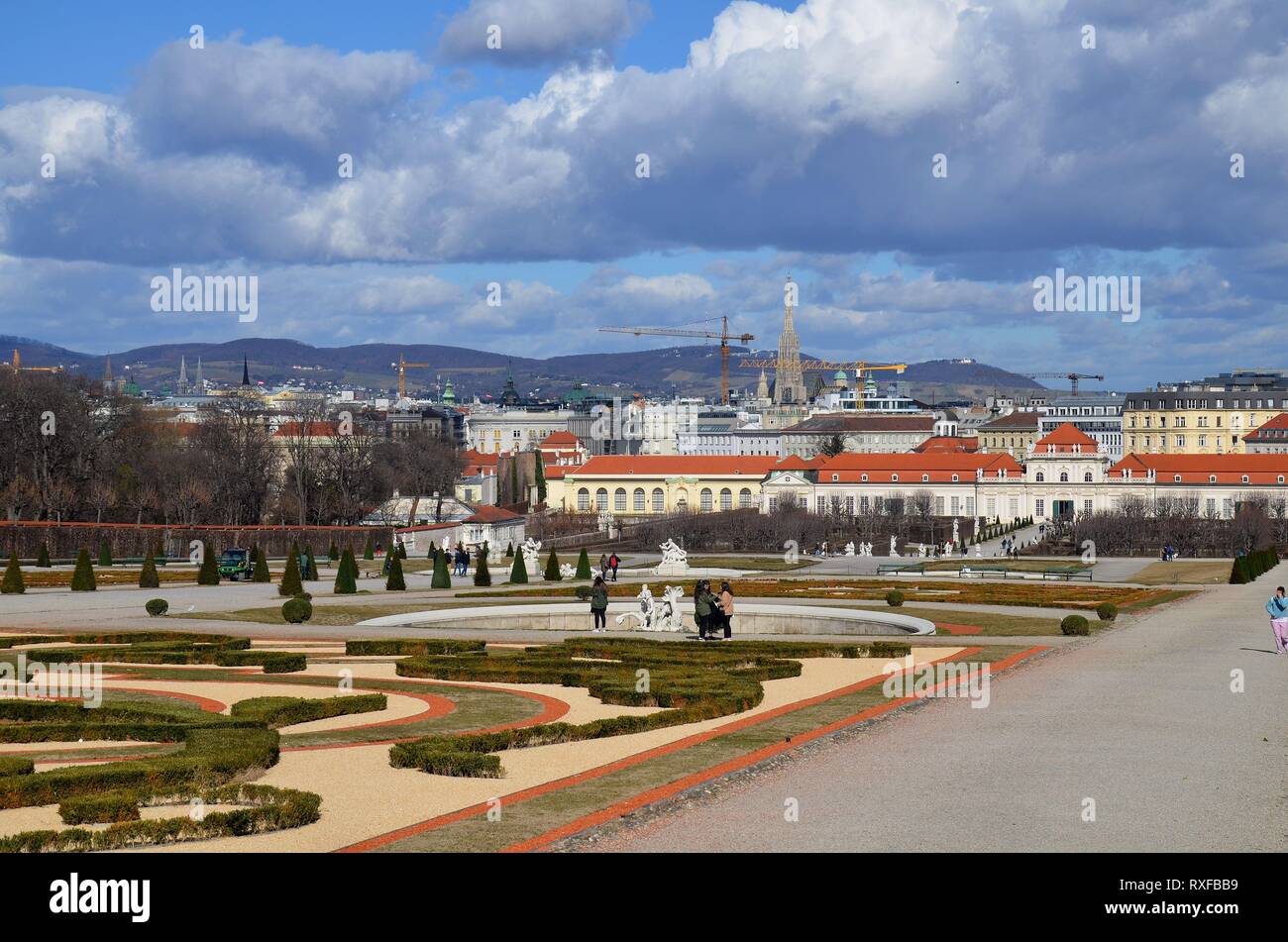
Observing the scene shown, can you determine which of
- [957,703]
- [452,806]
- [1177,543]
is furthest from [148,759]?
[1177,543]

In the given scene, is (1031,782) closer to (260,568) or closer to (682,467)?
(260,568)

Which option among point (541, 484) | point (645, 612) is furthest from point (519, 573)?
point (541, 484)

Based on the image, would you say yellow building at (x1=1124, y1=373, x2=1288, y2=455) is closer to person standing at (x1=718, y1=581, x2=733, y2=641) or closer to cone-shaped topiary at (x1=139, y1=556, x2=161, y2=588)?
cone-shaped topiary at (x1=139, y1=556, x2=161, y2=588)

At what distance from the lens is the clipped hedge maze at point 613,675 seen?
18.7 metres

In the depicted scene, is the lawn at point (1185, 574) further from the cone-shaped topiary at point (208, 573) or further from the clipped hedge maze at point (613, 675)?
the clipped hedge maze at point (613, 675)

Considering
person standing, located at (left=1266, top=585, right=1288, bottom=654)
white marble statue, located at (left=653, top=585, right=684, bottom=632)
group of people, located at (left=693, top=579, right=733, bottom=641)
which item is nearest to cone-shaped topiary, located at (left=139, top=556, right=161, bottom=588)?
white marble statue, located at (left=653, top=585, right=684, bottom=632)

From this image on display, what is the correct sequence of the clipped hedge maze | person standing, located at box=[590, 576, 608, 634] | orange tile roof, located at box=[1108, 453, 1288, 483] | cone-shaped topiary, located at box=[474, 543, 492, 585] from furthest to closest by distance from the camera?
orange tile roof, located at box=[1108, 453, 1288, 483], cone-shaped topiary, located at box=[474, 543, 492, 585], person standing, located at box=[590, 576, 608, 634], the clipped hedge maze

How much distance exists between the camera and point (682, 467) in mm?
164000

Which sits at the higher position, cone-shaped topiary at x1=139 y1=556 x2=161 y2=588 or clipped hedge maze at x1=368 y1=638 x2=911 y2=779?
cone-shaped topiary at x1=139 y1=556 x2=161 y2=588

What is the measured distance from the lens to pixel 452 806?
15945 millimetres

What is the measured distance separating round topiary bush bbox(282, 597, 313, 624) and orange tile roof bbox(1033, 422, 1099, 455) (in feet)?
379

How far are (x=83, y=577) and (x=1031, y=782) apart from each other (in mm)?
40875

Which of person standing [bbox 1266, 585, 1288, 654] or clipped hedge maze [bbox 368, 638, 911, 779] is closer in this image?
clipped hedge maze [bbox 368, 638, 911, 779]

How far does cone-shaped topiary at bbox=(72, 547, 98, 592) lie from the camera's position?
51250mm
